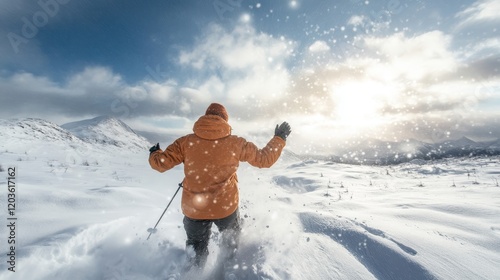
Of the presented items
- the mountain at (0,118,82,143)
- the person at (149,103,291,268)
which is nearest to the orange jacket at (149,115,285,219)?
the person at (149,103,291,268)

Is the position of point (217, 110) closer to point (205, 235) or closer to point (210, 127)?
point (210, 127)

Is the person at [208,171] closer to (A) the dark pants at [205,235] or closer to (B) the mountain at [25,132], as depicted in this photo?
(A) the dark pants at [205,235]

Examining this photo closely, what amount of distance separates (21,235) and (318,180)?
1017 centimetres

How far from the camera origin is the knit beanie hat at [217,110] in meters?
3.66

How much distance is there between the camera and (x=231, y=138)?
140 inches

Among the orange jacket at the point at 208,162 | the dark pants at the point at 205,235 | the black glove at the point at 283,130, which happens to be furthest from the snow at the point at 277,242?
the black glove at the point at 283,130

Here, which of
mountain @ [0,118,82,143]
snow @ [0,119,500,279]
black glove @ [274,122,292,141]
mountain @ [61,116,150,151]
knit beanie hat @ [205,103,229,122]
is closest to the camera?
snow @ [0,119,500,279]

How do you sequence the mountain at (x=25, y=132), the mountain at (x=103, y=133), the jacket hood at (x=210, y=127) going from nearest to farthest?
the jacket hood at (x=210, y=127), the mountain at (x=25, y=132), the mountain at (x=103, y=133)

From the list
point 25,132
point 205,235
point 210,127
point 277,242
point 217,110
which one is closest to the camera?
point 210,127

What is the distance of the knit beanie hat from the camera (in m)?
3.66

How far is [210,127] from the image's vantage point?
134 inches

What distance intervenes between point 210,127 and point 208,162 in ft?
1.50

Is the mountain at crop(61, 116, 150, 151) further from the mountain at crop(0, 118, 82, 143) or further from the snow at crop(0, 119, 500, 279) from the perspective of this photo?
the snow at crop(0, 119, 500, 279)

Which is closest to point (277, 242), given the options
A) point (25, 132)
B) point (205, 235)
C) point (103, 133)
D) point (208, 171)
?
point (205, 235)
